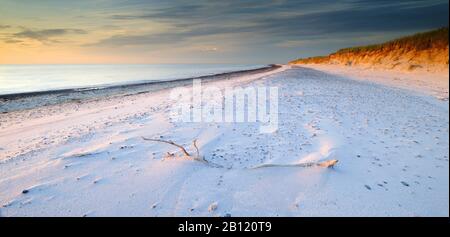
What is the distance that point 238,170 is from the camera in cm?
Result: 453

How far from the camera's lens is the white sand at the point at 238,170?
355 centimetres

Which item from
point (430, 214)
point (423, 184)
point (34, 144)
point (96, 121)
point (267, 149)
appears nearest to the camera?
point (430, 214)

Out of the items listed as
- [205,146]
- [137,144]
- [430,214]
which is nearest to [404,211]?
[430,214]

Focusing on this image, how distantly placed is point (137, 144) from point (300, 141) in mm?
3543

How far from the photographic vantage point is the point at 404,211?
333 centimetres

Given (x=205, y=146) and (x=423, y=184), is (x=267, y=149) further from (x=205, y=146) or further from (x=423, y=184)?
(x=423, y=184)
